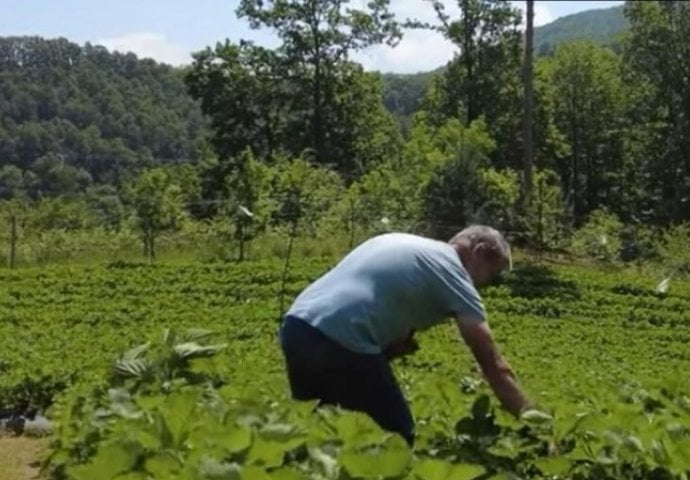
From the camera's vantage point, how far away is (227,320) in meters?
16.6

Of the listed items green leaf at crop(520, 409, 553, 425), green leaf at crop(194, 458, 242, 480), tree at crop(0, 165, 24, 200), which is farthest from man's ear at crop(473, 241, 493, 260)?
tree at crop(0, 165, 24, 200)

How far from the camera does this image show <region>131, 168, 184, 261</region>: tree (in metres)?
24.0

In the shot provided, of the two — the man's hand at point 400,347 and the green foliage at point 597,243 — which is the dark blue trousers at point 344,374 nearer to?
the man's hand at point 400,347

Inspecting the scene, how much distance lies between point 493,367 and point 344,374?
0.47 meters

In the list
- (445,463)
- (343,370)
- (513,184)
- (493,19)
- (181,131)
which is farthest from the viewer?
(181,131)

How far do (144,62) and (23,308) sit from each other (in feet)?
315

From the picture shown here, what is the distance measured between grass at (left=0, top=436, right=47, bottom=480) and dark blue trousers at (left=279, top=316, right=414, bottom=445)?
3.08m

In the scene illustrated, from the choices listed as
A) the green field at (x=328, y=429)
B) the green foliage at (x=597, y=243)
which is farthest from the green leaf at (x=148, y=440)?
the green foliage at (x=597, y=243)

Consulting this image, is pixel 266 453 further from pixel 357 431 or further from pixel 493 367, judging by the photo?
pixel 493 367

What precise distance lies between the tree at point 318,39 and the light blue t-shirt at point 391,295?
38.4m

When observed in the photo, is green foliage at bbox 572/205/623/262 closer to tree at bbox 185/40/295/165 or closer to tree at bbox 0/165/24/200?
tree at bbox 185/40/295/165

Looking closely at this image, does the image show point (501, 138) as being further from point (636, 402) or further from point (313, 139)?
point (636, 402)

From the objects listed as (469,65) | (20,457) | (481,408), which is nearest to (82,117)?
(469,65)

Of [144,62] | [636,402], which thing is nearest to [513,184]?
[636,402]
